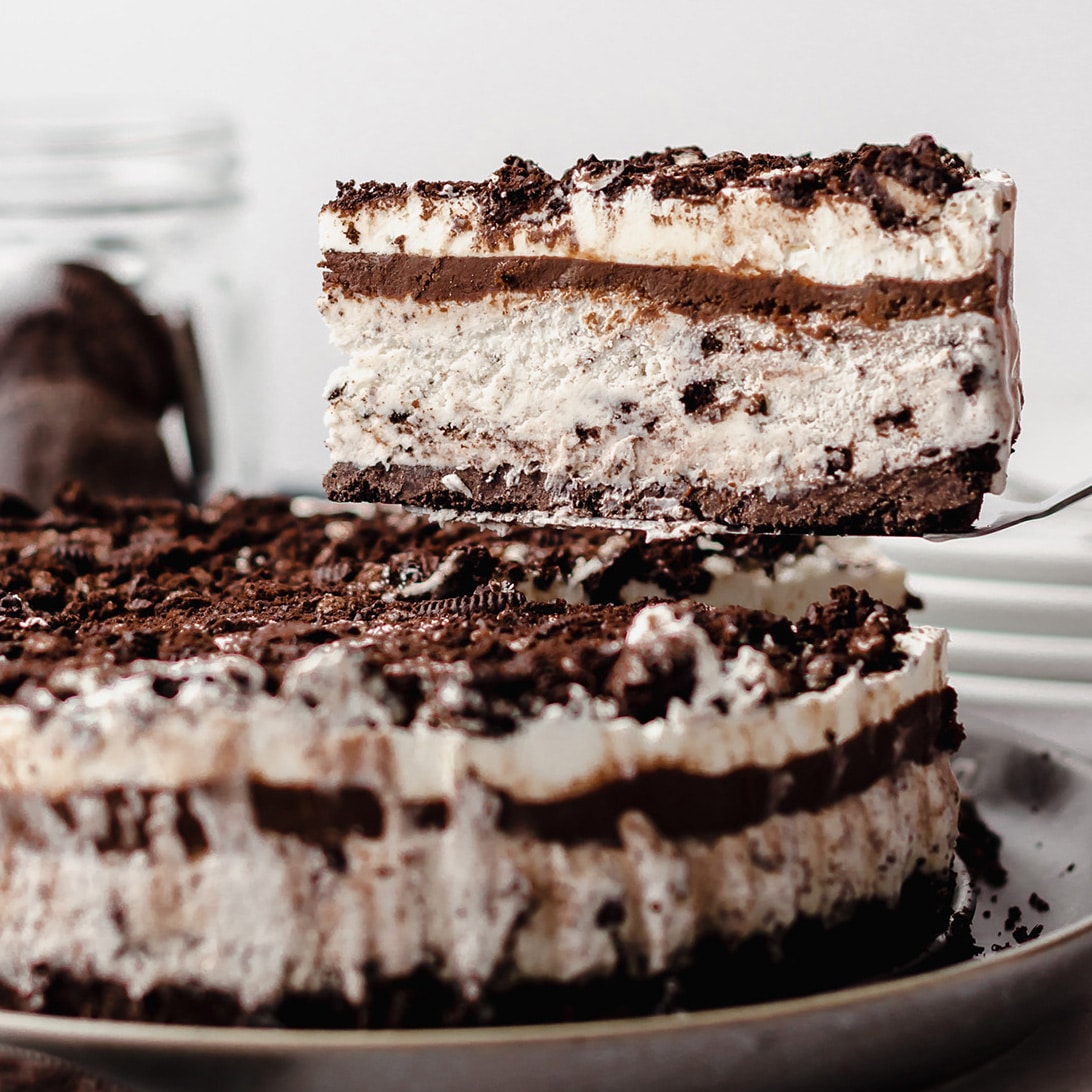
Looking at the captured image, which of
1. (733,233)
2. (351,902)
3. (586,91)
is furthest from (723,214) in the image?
(586,91)

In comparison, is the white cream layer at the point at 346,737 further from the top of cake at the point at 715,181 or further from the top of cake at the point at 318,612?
the top of cake at the point at 715,181

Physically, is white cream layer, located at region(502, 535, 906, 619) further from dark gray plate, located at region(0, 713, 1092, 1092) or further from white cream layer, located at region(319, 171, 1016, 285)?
dark gray plate, located at region(0, 713, 1092, 1092)

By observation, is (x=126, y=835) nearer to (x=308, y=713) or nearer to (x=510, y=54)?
(x=308, y=713)

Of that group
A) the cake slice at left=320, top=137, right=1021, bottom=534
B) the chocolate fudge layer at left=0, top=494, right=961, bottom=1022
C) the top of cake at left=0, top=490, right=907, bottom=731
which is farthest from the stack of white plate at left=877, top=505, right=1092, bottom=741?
the chocolate fudge layer at left=0, top=494, right=961, bottom=1022

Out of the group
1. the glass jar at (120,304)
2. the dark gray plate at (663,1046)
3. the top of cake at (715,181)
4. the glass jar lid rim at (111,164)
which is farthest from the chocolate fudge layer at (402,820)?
the glass jar lid rim at (111,164)

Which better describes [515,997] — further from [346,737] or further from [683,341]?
[683,341]

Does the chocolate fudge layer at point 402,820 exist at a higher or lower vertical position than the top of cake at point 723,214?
lower

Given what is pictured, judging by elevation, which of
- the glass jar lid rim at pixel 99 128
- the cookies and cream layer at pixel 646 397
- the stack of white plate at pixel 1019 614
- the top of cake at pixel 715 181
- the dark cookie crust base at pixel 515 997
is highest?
the glass jar lid rim at pixel 99 128
